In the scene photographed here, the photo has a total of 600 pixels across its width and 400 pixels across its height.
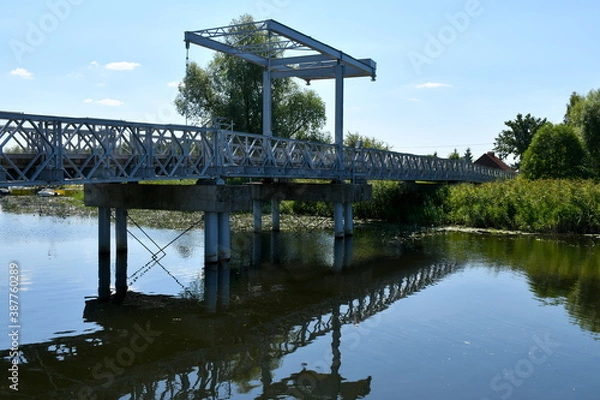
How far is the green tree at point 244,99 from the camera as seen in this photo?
48719 millimetres

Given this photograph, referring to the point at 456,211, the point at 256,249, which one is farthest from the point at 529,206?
the point at 256,249

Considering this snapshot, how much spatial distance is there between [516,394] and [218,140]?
41.8 feet

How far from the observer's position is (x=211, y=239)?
19.3 m

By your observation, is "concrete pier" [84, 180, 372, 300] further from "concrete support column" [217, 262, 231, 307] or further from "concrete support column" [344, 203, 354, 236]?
"concrete support column" [344, 203, 354, 236]

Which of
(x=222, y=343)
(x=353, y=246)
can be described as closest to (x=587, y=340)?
(x=222, y=343)

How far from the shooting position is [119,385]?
9344 millimetres

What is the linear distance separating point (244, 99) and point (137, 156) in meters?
34.2

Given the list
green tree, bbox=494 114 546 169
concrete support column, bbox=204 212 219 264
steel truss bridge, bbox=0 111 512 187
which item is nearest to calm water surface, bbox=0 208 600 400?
concrete support column, bbox=204 212 219 264

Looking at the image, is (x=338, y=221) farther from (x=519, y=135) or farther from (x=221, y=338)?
(x=519, y=135)

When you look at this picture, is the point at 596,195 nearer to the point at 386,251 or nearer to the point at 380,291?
the point at 386,251

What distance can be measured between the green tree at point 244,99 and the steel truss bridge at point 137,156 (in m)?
22.1

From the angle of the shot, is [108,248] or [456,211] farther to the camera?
[456,211]

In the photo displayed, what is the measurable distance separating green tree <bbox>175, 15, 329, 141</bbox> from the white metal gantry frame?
19.4 meters

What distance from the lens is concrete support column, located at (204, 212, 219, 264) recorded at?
19.1m
